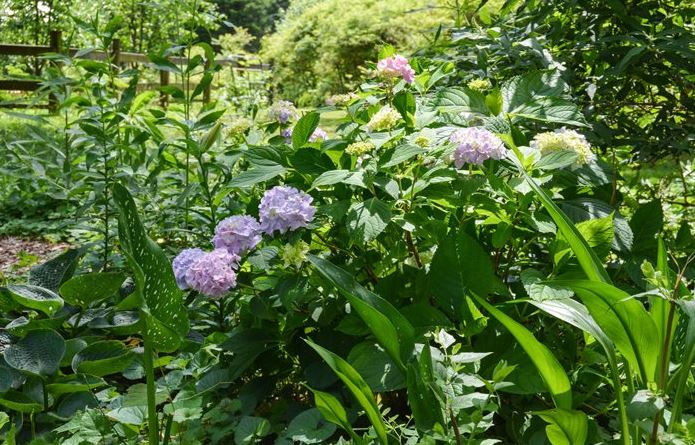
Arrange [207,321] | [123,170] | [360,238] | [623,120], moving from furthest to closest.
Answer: [123,170], [623,120], [207,321], [360,238]

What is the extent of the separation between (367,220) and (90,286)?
0.84 metres

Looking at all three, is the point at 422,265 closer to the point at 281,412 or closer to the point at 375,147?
the point at 375,147

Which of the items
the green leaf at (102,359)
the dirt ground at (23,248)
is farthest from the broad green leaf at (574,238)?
the dirt ground at (23,248)

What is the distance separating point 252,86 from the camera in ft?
20.1

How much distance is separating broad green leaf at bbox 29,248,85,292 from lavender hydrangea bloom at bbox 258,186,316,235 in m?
0.91

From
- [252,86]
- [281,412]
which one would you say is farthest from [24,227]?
[281,412]

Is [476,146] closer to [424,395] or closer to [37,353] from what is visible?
[424,395]

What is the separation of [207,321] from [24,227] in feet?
9.09

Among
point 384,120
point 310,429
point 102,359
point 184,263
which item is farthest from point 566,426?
point 102,359

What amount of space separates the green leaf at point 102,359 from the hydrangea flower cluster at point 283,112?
0.84 m

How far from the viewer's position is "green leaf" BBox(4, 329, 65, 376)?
1759 millimetres

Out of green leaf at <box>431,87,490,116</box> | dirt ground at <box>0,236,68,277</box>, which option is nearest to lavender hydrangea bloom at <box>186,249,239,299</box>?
green leaf at <box>431,87,490,116</box>

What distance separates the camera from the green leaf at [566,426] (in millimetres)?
1179

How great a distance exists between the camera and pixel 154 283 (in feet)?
4.55
